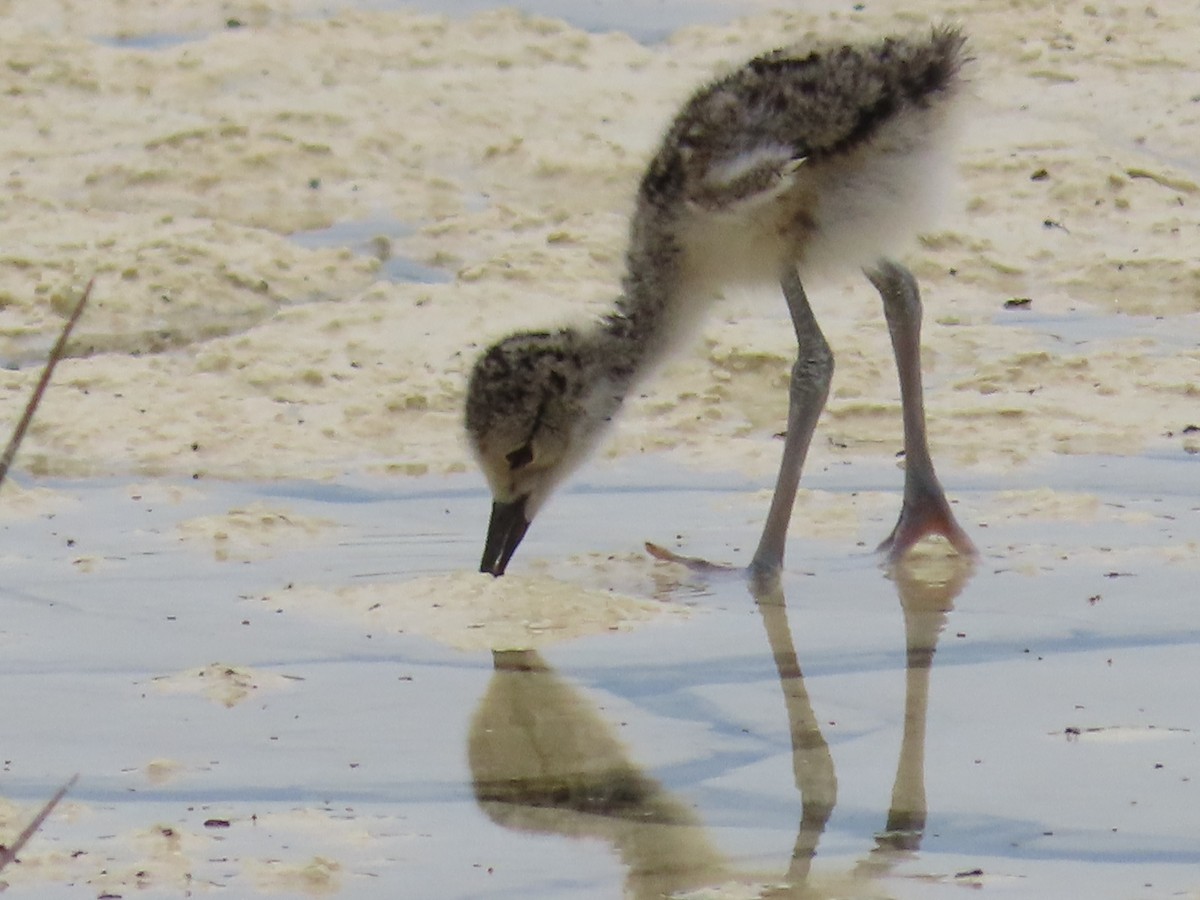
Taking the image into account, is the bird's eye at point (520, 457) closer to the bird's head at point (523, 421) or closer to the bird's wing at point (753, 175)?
the bird's head at point (523, 421)

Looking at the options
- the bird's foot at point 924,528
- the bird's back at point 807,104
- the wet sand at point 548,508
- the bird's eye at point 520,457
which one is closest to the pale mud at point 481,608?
the wet sand at point 548,508

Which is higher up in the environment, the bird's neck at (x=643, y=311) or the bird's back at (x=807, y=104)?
the bird's back at (x=807, y=104)

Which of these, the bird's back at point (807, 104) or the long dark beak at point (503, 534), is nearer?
the long dark beak at point (503, 534)

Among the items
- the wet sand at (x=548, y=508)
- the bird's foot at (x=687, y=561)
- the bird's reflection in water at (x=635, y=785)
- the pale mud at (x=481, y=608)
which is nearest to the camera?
the bird's reflection in water at (x=635, y=785)

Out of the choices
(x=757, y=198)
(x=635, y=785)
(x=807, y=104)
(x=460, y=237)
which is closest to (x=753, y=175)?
(x=757, y=198)

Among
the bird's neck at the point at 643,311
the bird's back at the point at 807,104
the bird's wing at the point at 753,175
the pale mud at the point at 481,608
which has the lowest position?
the pale mud at the point at 481,608

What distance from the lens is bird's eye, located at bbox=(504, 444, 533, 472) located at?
5.45m

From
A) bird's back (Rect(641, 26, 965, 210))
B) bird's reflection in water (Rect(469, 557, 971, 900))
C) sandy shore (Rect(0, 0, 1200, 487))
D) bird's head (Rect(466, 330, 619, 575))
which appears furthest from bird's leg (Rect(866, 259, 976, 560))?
bird's head (Rect(466, 330, 619, 575))

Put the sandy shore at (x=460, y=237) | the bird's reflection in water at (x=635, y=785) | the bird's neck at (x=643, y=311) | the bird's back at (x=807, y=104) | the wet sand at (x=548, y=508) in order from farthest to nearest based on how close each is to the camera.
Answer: the sandy shore at (x=460, y=237) → the bird's neck at (x=643, y=311) → the bird's back at (x=807, y=104) → the wet sand at (x=548, y=508) → the bird's reflection in water at (x=635, y=785)

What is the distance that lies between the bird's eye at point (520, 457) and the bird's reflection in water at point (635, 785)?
0.87 metres

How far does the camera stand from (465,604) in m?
4.93

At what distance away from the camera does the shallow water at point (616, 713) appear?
346cm

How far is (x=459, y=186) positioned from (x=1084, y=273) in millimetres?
2384

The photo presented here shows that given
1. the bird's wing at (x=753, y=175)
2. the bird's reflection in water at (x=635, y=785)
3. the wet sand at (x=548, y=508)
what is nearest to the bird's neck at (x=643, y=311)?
the bird's wing at (x=753, y=175)
